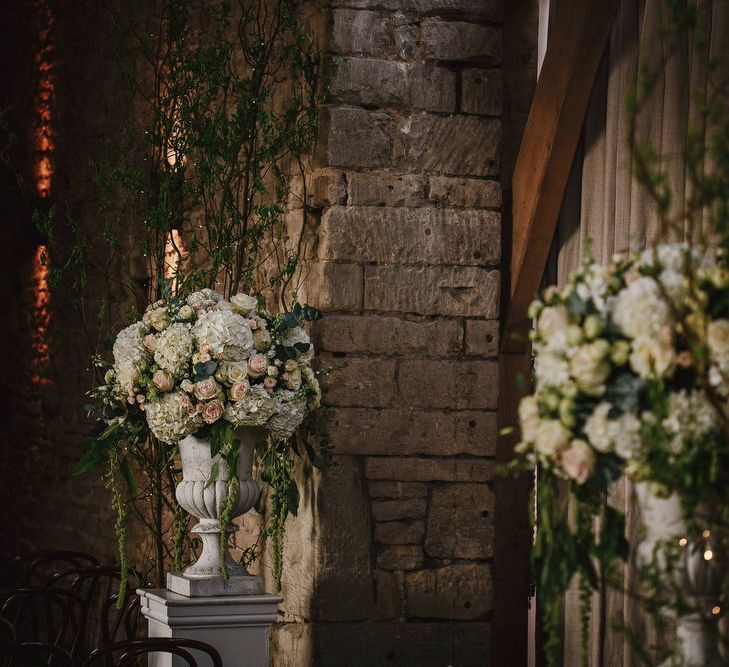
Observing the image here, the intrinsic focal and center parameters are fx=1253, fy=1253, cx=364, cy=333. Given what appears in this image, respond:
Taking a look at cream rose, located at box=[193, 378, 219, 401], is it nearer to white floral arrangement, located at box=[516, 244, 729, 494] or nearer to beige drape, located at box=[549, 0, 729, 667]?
beige drape, located at box=[549, 0, 729, 667]

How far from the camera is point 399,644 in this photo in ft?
13.7

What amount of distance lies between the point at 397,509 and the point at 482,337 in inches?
25.9

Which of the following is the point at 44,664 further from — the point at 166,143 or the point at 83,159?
the point at 83,159

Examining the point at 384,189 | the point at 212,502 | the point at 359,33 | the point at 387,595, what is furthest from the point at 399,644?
the point at 359,33

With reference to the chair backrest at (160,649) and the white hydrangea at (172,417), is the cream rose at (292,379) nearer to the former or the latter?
the white hydrangea at (172,417)

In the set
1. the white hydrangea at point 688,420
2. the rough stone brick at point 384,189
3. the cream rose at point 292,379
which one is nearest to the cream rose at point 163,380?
the cream rose at point 292,379

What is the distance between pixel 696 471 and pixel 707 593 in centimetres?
25

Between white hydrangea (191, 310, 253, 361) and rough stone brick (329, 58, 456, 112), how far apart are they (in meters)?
0.94

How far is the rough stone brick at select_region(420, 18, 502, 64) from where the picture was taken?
4297 millimetres

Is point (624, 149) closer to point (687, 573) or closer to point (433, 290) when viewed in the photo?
point (433, 290)

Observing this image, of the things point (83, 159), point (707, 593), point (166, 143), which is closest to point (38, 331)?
point (83, 159)

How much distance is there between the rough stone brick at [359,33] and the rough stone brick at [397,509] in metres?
1.51

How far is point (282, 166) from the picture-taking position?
445 cm

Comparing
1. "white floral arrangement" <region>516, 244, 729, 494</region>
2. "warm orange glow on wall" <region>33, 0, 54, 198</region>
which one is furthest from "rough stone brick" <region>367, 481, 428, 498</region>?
"warm orange glow on wall" <region>33, 0, 54, 198</region>
